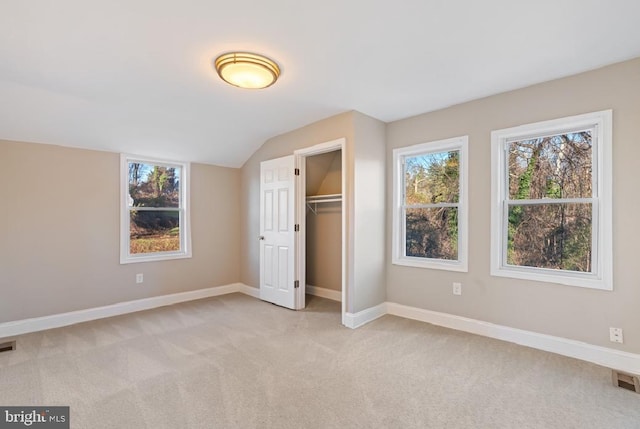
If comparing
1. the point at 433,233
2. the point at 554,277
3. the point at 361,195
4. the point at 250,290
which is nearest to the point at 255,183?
the point at 250,290

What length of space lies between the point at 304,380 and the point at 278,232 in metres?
2.31

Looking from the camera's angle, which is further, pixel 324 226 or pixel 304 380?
pixel 324 226

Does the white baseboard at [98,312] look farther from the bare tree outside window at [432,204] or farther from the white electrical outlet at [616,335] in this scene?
the white electrical outlet at [616,335]

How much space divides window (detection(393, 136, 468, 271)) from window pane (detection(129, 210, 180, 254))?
10.7 feet

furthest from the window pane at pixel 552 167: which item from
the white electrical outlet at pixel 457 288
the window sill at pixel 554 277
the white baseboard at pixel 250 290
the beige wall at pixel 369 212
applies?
the white baseboard at pixel 250 290

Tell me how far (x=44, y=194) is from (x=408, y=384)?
4323 mm

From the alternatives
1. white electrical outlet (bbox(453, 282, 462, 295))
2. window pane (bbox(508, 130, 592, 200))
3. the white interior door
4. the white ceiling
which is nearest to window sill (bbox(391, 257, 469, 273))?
white electrical outlet (bbox(453, 282, 462, 295))

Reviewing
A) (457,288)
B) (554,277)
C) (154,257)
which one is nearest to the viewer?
(554,277)

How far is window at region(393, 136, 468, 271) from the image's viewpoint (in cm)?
340

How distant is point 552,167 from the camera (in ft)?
9.50

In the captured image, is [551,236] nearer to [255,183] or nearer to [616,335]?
[616,335]

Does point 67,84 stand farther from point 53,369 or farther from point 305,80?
point 53,369

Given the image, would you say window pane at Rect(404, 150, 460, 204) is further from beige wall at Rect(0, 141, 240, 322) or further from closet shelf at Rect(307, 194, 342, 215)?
beige wall at Rect(0, 141, 240, 322)

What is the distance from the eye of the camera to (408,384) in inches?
89.3
